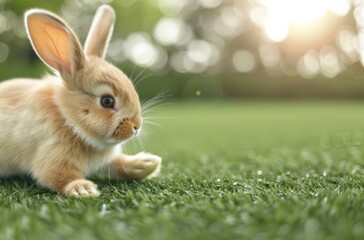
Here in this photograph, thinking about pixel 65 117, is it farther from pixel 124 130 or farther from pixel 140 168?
pixel 140 168

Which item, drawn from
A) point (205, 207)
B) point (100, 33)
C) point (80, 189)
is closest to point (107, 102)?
point (80, 189)

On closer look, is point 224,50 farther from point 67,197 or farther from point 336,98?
point 67,197

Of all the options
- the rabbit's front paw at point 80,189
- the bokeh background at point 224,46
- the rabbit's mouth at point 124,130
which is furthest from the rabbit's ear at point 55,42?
the bokeh background at point 224,46

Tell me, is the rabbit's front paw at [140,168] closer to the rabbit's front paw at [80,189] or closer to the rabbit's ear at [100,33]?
the rabbit's front paw at [80,189]

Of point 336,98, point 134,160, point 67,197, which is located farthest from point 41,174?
point 336,98

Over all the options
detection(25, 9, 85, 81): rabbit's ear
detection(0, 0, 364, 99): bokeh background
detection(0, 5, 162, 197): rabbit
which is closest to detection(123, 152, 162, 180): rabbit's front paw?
detection(0, 5, 162, 197): rabbit
